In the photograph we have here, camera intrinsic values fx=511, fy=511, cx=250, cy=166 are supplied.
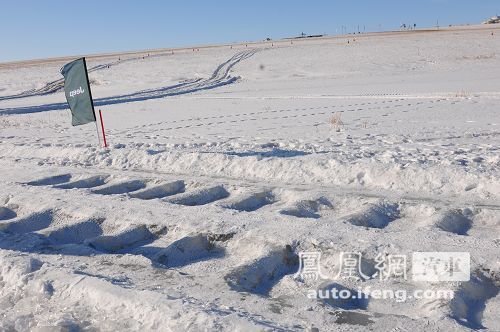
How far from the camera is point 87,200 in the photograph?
6.85 metres

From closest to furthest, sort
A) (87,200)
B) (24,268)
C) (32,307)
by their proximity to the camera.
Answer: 1. (32,307)
2. (24,268)
3. (87,200)

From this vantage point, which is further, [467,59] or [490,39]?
[490,39]

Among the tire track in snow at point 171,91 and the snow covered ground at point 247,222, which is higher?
the tire track in snow at point 171,91

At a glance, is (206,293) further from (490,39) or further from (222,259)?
(490,39)

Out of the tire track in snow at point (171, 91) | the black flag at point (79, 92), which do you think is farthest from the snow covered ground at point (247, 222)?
the tire track in snow at point (171, 91)

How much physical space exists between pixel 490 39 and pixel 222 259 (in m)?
51.4

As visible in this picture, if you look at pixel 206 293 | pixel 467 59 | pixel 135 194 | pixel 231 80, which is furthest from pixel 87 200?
pixel 467 59
